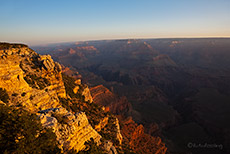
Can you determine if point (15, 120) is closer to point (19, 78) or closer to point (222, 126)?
point (19, 78)

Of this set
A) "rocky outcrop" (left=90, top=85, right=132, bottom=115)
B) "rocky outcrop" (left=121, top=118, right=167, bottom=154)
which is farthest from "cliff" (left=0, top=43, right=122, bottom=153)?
"rocky outcrop" (left=90, top=85, right=132, bottom=115)

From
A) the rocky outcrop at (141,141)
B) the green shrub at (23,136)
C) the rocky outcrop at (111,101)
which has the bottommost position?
the rocky outcrop at (111,101)

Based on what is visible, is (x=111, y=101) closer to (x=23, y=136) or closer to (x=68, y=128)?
(x=68, y=128)

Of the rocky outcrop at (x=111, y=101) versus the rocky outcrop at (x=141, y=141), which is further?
the rocky outcrop at (x=111, y=101)

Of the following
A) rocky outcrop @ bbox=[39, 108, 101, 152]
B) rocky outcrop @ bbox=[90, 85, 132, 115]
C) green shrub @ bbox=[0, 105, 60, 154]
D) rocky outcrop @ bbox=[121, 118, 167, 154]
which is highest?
green shrub @ bbox=[0, 105, 60, 154]

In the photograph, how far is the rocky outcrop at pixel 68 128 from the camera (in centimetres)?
1241

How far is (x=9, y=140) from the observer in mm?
9406

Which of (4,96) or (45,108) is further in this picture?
(45,108)

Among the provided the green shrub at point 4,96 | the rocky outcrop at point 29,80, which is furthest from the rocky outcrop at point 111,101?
the green shrub at point 4,96

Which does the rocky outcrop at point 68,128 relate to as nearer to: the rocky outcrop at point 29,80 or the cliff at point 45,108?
the cliff at point 45,108

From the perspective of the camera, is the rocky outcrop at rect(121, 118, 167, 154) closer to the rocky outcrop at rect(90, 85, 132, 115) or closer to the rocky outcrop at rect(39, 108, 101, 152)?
the rocky outcrop at rect(39, 108, 101, 152)

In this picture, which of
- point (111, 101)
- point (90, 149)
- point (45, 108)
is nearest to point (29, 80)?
point (45, 108)

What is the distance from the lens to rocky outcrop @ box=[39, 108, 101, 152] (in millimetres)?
12414

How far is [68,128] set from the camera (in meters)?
13.3
